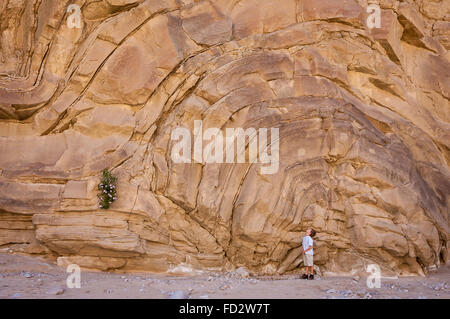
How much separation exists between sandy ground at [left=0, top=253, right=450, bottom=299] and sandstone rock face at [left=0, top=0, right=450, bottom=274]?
26.8 inches

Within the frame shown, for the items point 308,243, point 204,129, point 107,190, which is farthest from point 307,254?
point 107,190

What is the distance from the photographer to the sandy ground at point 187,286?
758cm

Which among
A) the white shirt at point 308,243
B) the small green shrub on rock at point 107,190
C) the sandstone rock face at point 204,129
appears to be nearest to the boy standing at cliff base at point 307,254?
the white shirt at point 308,243

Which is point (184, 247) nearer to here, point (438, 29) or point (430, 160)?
point (430, 160)

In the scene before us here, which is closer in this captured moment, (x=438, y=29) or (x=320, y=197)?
(x=320, y=197)

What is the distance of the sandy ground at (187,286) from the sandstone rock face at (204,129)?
68 cm

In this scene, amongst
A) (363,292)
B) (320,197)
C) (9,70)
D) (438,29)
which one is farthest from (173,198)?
(438,29)

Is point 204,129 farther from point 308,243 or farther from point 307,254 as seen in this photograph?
point 307,254

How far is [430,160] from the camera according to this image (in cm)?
1260

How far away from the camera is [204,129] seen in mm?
11195

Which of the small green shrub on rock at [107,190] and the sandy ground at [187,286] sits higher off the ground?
the small green shrub on rock at [107,190]

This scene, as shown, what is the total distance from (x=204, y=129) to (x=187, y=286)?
4.41m

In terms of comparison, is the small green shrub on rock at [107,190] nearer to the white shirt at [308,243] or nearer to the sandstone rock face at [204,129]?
the sandstone rock face at [204,129]
